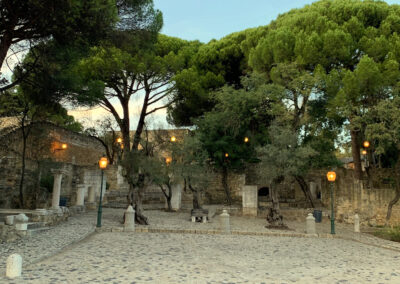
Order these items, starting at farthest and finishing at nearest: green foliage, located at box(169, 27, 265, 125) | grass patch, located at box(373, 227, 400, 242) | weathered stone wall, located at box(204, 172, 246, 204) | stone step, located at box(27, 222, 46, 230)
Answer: weathered stone wall, located at box(204, 172, 246, 204) → green foliage, located at box(169, 27, 265, 125) → grass patch, located at box(373, 227, 400, 242) → stone step, located at box(27, 222, 46, 230)

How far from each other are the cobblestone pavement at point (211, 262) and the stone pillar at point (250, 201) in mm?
7136

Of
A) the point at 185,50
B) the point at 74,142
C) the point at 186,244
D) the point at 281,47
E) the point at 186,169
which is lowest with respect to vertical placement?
the point at 186,244

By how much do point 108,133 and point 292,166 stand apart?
1666 cm

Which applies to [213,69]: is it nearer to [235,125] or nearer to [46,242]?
[235,125]

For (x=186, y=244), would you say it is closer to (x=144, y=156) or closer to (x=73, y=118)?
(x=144, y=156)

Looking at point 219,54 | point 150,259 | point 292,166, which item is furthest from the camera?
point 219,54

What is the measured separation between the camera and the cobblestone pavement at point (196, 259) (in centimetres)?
612

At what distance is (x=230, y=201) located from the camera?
71.0 ft

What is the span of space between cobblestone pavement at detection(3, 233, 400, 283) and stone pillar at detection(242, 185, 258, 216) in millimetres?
7136

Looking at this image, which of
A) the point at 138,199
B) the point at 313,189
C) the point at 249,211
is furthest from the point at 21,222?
the point at 313,189

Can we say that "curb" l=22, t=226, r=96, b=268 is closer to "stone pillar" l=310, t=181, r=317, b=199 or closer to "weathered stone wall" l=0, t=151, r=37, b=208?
"weathered stone wall" l=0, t=151, r=37, b=208

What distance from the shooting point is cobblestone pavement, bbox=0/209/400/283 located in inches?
241

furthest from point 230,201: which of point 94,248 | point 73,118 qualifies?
point 73,118

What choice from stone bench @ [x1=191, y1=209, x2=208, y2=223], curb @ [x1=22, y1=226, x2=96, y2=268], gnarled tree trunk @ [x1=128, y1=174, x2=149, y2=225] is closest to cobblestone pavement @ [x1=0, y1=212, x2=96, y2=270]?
curb @ [x1=22, y1=226, x2=96, y2=268]
